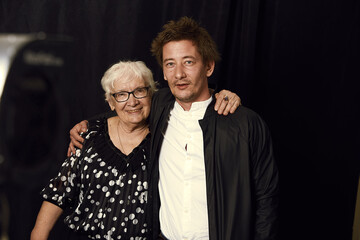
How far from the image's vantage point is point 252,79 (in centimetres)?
226

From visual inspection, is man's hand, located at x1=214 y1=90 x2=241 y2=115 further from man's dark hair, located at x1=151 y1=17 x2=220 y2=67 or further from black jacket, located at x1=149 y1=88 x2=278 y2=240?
man's dark hair, located at x1=151 y1=17 x2=220 y2=67

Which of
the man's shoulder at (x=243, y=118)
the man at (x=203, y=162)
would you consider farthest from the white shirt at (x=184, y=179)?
the man's shoulder at (x=243, y=118)

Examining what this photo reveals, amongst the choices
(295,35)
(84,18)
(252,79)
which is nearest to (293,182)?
(252,79)

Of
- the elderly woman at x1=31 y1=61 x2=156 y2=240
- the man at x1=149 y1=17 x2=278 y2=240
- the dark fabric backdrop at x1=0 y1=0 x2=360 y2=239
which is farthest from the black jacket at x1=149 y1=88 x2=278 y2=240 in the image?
the dark fabric backdrop at x1=0 y1=0 x2=360 y2=239

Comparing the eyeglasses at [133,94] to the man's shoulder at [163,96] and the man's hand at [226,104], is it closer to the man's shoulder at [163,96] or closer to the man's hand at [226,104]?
the man's shoulder at [163,96]

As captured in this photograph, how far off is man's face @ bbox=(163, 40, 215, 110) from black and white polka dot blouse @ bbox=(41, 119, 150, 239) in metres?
0.34

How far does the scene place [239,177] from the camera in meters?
1.43

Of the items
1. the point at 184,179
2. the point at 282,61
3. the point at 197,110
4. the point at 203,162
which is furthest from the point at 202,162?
the point at 282,61

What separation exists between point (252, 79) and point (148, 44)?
0.73 metres

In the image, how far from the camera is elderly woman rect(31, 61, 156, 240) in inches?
58.4

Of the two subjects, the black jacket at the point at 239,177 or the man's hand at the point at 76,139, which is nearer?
the black jacket at the point at 239,177

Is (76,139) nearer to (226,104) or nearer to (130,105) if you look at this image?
(130,105)

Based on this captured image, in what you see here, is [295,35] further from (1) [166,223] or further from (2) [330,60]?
(1) [166,223]

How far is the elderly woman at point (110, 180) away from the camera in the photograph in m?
1.48
